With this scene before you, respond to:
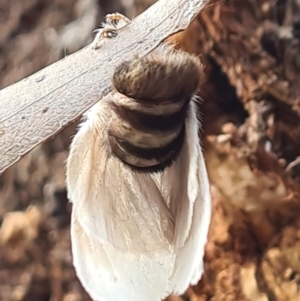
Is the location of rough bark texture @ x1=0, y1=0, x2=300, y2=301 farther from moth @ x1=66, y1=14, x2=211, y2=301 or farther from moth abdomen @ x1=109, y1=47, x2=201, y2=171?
moth abdomen @ x1=109, y1=47, x2=201, y2=171

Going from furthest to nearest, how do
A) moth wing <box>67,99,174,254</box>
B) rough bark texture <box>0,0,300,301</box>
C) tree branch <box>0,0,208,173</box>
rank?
rough bark texture <box>0,0,300,301</box>, moth wing <box>67,99,174,254</box>, tree branch <box>0,0,208,173</box>

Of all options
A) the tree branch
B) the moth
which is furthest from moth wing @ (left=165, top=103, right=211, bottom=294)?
the tree branch

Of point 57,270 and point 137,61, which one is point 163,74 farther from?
point 57,270

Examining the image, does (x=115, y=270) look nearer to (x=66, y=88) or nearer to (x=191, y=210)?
(x=191, y=210)

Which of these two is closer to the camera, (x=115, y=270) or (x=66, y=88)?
(x=66, y=88)

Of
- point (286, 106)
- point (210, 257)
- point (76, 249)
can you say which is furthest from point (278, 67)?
point (76, 249)

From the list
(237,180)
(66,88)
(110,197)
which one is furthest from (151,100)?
(237,180)
